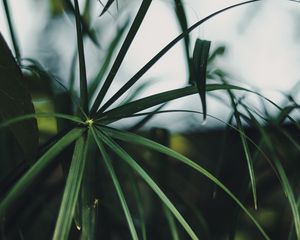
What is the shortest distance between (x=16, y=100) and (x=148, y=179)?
0.18 meters

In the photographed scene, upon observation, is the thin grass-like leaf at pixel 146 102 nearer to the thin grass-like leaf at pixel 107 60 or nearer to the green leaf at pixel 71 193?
the green leaf at pixel 71 193

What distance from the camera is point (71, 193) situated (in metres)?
0.48

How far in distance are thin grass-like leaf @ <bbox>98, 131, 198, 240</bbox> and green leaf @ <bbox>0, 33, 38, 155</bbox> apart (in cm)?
8

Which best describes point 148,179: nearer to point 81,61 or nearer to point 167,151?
point 167,151

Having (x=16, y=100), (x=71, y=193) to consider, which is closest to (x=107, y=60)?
(x=16, y=100)

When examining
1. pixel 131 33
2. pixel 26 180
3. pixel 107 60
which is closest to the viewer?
pixel 26 180

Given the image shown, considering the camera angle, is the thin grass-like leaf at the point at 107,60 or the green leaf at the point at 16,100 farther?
the thin grass-like leaf at the point at 107,60

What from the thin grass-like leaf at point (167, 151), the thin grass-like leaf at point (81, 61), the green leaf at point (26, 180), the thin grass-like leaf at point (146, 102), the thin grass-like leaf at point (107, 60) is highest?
the thin grass-like leaf at point (107, 60)

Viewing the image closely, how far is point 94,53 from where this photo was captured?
1096 mm

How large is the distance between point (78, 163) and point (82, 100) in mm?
102

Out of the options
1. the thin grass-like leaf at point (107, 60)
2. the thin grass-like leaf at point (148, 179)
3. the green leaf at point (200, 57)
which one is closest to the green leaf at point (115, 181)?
the thin grass-like leaf at point (148, 179)

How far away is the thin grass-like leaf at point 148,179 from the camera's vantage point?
509mm

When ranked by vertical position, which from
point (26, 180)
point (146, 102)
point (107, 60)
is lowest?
point (26, 180)

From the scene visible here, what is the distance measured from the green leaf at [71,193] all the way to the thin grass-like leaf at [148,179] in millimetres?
26
